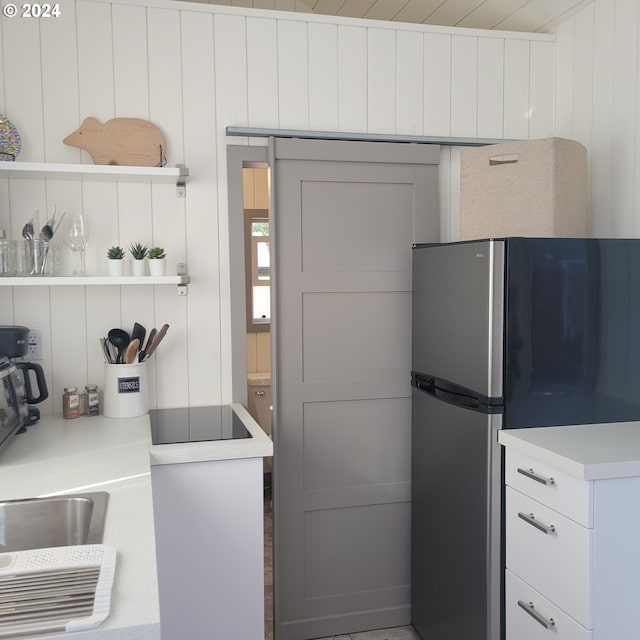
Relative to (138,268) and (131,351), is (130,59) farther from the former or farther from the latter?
(131,351)

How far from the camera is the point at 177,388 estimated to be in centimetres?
256

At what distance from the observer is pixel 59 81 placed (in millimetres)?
2389

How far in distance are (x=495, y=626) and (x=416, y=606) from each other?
618mm

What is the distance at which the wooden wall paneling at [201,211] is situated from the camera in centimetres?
250

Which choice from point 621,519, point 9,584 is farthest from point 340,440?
point 9,584

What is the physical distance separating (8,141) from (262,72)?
3.11 feet

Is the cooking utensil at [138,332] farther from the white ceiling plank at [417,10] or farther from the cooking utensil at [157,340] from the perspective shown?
the white ceiling plank at [417,10]

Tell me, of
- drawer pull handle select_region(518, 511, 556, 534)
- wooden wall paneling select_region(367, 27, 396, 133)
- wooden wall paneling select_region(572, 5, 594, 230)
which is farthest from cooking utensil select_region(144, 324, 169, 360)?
wooden wall paneling select_region(572, 5, 594, 230)

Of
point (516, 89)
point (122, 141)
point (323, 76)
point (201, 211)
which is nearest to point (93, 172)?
point (122, 141)

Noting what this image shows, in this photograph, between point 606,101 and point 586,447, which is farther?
point 606,101

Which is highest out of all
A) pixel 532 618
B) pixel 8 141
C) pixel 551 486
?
pixel 8 141

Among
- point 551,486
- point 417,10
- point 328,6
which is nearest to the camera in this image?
point 551,486

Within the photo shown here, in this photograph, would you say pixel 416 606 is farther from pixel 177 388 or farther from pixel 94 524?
pixel 94 524

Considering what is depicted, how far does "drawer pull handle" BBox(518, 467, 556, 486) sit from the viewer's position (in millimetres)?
1835
